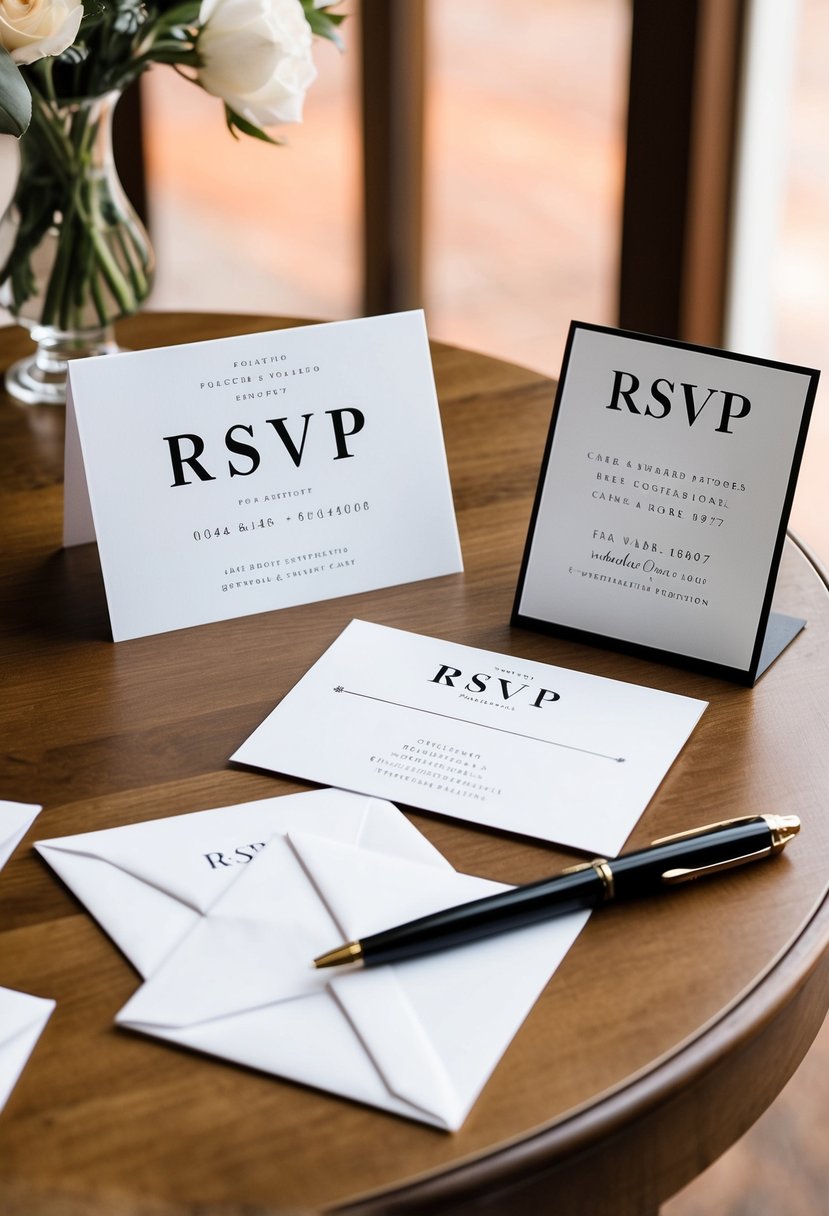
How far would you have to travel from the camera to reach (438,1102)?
56 centimetres

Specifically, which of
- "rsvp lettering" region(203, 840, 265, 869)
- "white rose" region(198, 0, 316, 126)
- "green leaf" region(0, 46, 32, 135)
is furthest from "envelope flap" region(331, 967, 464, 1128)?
"white rose" region(198, 0, 316, 126)

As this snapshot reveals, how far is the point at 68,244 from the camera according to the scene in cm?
121

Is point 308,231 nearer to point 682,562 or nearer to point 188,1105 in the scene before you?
point 682,562

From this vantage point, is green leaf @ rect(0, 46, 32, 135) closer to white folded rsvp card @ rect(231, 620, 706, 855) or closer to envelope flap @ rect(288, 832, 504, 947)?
white folded rsvp card @ rect(231, 620, 706, 855)

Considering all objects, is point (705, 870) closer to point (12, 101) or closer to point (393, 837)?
point (393, 837)

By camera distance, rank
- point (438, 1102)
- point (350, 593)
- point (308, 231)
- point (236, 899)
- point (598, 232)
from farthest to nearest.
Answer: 1. point (308, 231)
2. point (598, 232)
3. point (350, 593)
4. point (236, 899)
5. point (438, 1102)

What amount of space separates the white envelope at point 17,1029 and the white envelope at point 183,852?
0.16ft

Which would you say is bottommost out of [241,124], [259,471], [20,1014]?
[20,1014]

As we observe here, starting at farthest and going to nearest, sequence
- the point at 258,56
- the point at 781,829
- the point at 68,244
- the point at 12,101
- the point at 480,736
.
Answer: the point at 68,244
the point at 258,56
the point at 12,101
the point at 480,736
the point at 781,829

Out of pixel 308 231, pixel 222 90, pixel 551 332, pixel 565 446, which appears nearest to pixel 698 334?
pixel 551 332

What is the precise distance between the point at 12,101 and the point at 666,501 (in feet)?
1.66

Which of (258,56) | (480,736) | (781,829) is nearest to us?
(781,829)

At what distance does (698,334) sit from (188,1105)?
70.1 inches

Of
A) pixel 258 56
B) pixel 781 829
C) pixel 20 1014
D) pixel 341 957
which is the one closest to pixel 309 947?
pixel 341 957
